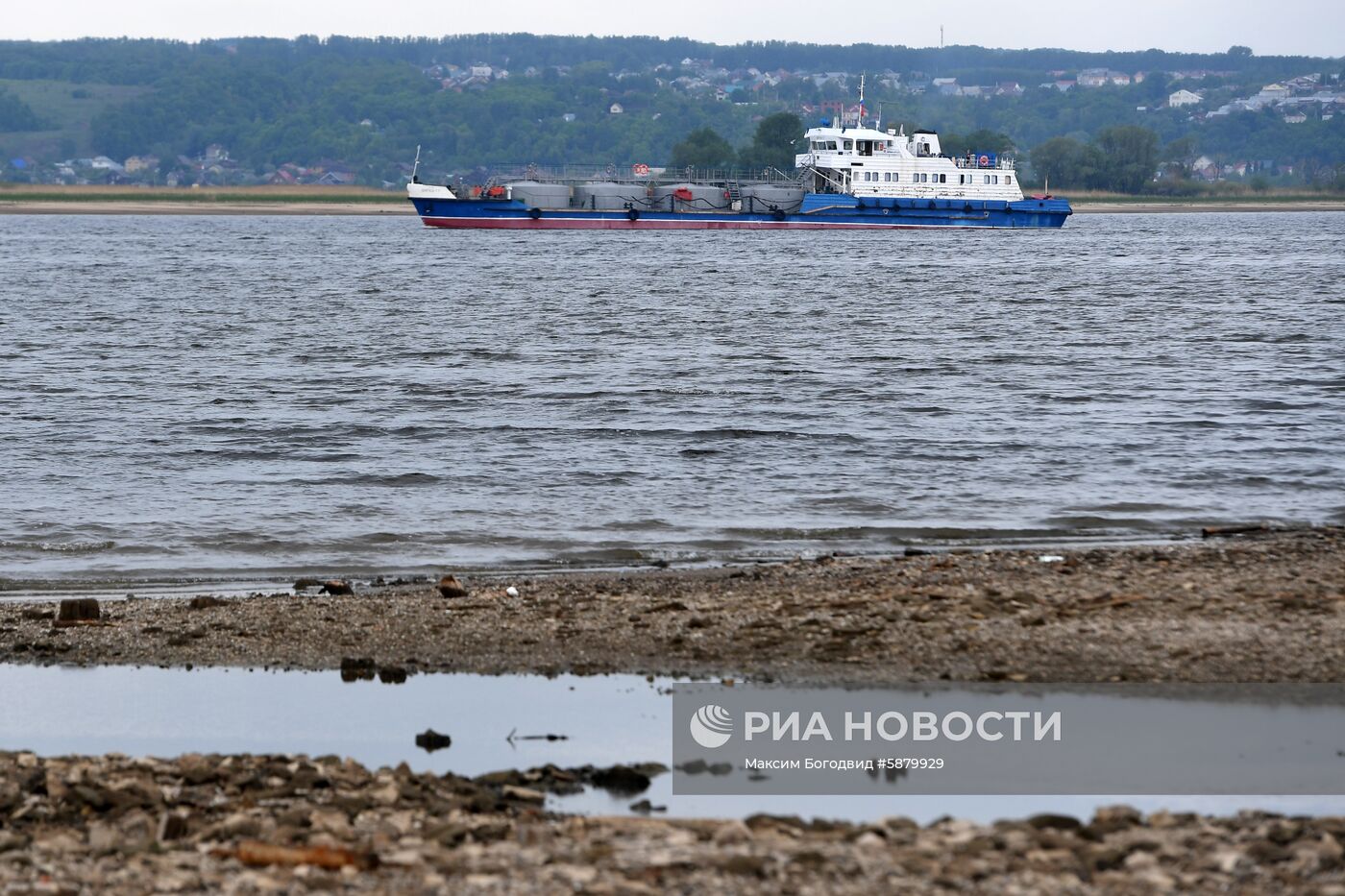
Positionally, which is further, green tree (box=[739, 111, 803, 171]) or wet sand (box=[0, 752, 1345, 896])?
green tree (box=[739, 111, 803, 171])

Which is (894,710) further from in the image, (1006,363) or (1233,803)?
(1006,363)

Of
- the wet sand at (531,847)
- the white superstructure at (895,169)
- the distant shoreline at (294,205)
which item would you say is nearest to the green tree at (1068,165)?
the distant shoreline at (294,205)

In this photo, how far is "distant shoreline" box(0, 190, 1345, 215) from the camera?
529 feet

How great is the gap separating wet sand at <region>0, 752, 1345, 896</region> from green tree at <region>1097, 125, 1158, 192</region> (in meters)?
181

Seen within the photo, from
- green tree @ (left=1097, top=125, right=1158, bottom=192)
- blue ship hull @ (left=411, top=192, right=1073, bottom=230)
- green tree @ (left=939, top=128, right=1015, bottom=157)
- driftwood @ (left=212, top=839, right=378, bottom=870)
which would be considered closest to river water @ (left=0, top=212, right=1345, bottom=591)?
driftwood @ (left=212, top=839, right=378, bottom=870)

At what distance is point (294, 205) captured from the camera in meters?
171

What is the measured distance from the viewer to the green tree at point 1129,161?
177 meters

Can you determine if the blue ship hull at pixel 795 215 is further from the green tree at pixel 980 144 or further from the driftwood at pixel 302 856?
the driftwood at pixel 302 856

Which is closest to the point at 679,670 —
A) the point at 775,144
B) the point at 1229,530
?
the point at 1229,530

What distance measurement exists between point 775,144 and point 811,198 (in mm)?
59575

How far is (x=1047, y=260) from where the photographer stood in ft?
230

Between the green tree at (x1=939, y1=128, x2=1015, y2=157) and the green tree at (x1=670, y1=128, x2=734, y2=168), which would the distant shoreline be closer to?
the green tree at (x1=939, y1=128, x2=1015, y2=157)

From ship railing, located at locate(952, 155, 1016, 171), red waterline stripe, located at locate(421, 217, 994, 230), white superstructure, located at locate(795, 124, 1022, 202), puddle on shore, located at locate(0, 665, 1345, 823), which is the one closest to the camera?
puddle on shore, located at locate(0, 665, 1345, 823)

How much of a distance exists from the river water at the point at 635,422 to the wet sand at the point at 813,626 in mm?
2047
